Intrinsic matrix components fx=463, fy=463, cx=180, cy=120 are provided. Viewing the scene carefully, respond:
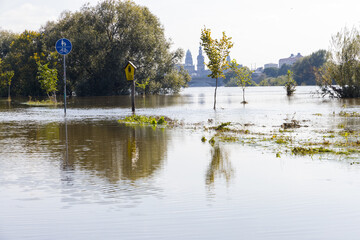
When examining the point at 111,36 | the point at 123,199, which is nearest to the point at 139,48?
the point at 111,36

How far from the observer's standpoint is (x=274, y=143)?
1528 cm

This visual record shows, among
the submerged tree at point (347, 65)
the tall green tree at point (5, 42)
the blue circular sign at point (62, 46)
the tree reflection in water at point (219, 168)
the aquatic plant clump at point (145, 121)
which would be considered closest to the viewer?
the tree reflection in water at point (219, 168)

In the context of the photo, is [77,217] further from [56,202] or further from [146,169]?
[146,169]

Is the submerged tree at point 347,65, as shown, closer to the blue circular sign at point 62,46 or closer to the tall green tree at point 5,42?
the blue circular sign at point 62,46

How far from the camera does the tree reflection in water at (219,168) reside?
31.3ft

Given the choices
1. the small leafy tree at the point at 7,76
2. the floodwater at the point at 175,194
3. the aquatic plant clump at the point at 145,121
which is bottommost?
the floodwater at the point at 175,194

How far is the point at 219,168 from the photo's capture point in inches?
422

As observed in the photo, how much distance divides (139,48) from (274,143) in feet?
204

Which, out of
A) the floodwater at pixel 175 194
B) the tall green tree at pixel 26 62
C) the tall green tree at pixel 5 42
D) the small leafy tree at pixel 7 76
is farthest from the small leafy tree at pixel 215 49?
the tall green tree at pixel 5 42

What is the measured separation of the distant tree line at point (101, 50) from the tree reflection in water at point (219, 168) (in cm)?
6185

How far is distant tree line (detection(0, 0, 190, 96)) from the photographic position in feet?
243

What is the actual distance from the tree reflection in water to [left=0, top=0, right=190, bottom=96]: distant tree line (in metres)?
61.8

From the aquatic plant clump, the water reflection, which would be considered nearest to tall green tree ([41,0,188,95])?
the aquatic plant clump

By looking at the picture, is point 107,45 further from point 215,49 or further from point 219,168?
point 219,168
